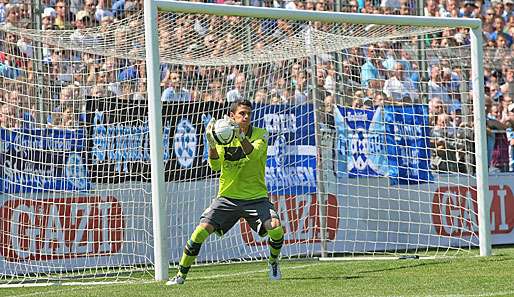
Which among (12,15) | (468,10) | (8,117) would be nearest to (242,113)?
(8,117)

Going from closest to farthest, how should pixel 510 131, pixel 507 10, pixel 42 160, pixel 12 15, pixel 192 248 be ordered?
pixel 192 248 → pixel 42 160 → pixel 12 15 → pixel 510 131 → pixel 507 10

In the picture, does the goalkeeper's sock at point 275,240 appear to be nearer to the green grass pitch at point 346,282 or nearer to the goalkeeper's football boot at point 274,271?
the goalkeeper's football boot at point 274,271

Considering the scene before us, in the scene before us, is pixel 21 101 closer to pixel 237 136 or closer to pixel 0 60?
pixel 0 60

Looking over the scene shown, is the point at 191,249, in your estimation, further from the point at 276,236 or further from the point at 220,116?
the point at 220,116

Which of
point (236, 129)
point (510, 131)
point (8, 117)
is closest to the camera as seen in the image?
point (236, 129)

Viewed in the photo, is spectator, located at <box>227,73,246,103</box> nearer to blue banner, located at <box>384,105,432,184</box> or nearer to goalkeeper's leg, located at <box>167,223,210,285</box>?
blue banner, located at <box>384,105,432,184</box>

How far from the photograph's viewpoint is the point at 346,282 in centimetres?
1093

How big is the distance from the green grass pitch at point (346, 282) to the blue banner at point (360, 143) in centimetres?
247

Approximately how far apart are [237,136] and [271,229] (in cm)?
107

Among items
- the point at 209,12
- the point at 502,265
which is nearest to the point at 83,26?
the point at 209,12

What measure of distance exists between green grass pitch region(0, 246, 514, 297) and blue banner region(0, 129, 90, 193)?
171 centimetres

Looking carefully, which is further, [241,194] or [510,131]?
[510,131]

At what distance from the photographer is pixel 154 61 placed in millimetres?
11648

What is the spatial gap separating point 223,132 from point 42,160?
3458 millimetres
